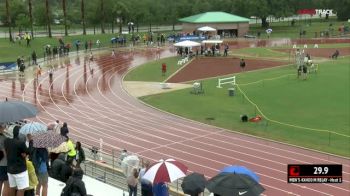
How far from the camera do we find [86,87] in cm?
4025

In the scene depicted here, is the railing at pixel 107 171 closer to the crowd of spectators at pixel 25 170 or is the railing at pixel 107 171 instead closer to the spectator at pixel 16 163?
the crowd of spectators at pixel 25 170

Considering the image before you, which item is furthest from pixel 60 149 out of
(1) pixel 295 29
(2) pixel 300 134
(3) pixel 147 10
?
(1) pixel 295 29

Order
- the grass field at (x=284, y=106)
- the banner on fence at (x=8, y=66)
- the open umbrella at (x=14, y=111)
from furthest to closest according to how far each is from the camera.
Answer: the banner on fence at (x=8, y=66) → the grass field at (x=284, y=106) → the open umbrella at (x=14, y=111)

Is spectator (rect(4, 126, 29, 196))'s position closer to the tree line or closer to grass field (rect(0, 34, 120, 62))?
grass field (rect(0, 34, 120, 62))

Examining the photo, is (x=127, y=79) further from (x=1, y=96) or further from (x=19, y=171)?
(x=19, y=171)

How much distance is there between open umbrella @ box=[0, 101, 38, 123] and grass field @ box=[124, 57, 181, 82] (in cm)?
3034

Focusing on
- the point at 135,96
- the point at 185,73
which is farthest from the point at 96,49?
the point at 135,96

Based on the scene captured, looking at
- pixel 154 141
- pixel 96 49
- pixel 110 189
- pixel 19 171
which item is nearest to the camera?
pixel 19 171

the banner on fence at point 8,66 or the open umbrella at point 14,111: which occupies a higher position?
the open umbrella at point 14,111

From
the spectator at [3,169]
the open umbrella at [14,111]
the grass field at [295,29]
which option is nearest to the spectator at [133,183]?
the open umbrella at [14,111]

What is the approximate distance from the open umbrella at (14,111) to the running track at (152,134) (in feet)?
31.3

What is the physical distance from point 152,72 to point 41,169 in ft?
121

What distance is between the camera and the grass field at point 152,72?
146 ft

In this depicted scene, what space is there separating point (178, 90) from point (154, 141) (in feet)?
43.7
